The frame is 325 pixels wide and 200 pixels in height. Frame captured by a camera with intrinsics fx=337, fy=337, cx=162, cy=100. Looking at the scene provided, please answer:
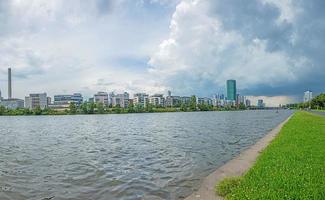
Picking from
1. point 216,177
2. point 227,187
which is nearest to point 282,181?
point 227,187

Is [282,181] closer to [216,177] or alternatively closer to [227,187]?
[227,187]

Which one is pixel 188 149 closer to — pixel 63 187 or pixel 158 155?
pixel 158 155

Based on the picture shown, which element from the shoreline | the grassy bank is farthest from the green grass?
the shoreline

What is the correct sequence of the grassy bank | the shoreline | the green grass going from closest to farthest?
the grassy bank
the green grass
the shoreline

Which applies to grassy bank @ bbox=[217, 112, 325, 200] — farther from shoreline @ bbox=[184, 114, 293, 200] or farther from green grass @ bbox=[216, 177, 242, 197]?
shoreline @ bbox=[184, 114, 293, 200]

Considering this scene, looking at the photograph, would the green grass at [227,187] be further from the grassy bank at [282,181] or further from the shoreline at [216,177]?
the shoreline at [216,177]

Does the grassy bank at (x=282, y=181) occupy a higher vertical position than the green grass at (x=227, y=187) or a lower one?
higher

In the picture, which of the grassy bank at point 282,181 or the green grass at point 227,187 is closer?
the grassy bank at point 282,181

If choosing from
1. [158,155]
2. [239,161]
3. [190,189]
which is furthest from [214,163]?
[190,189]

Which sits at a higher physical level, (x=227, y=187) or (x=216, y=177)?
(x=227, y=187)

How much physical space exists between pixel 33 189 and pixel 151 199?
18.5ft

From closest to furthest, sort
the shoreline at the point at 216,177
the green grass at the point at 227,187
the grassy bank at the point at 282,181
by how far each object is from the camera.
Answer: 1. the grassy bank at the point at 282,181
2. the green grass at the point at 227,187
3. the shoreline at the point at 216,177

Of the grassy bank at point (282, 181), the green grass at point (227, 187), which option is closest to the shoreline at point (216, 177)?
Result: the green grass at point (227, 187)

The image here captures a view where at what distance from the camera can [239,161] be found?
63.4ft
